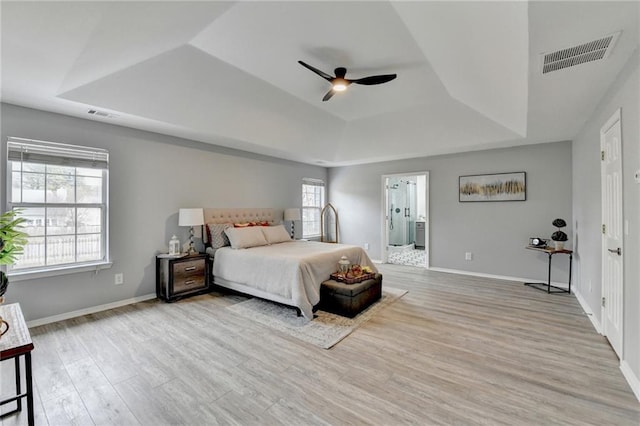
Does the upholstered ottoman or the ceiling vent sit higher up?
the ceiling vent

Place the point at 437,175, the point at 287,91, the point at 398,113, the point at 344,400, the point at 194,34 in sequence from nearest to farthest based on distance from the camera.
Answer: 1. the point at 344,400
2. the point at 194,34
3. the point at 287,91
4. the point at 398,113
5. the point at 437,175

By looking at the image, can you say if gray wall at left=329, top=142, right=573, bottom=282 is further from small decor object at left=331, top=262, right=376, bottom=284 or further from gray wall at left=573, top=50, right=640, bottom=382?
small decor object at left=331, top=262, right=376, bottom=284

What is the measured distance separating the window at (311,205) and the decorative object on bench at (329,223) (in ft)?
0.37

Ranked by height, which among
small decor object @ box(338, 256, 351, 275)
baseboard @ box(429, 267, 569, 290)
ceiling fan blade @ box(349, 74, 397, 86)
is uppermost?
ceiling fan blade @ box(349, 74, 397, 86)

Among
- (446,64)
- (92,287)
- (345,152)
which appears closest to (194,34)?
(446,64)

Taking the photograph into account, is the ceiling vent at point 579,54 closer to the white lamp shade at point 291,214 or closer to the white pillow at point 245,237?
the white pillow at point 245,237

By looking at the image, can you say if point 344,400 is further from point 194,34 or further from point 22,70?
point 22,70

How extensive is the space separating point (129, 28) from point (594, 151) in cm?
480

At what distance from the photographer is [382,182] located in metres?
6.70

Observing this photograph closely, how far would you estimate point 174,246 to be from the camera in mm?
4203

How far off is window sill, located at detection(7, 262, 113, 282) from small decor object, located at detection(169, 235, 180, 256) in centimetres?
72

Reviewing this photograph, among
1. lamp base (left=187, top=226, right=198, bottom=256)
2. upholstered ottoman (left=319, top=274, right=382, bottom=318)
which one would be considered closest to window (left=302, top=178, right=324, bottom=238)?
lamp base (left=187, top=226, right=198, bottom=256)

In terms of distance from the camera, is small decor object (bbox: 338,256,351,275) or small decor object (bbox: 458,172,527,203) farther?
small decor object (bbox: 458,172,527,203)

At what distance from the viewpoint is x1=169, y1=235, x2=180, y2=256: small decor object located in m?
4.19
